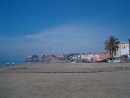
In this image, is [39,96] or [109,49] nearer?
[39,96]

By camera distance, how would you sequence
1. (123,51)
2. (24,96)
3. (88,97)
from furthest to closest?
1. (123,51)
2. (24,96)
3. (88,97)

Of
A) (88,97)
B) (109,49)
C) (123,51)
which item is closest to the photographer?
(88,97)

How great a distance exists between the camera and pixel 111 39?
2176 inches

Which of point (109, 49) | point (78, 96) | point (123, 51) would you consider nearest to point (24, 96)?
point (78, 96)

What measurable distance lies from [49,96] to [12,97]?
5.97ft

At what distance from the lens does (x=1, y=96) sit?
671cm

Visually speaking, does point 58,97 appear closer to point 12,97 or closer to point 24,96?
point 24,96

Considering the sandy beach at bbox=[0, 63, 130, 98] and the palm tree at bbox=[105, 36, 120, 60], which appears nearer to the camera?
the sandy beach at bbox=[0, 63, 130, 98]

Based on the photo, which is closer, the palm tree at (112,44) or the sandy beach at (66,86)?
the sandy beach at (66,86)

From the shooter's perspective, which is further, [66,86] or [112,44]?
[112,44]

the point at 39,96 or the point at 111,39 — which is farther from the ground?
the point at 111,39

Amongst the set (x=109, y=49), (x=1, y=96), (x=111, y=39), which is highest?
(x=111, y=39)

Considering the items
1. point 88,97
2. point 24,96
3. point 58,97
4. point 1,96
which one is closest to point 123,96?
point 88,97

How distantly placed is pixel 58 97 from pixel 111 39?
53176mm
